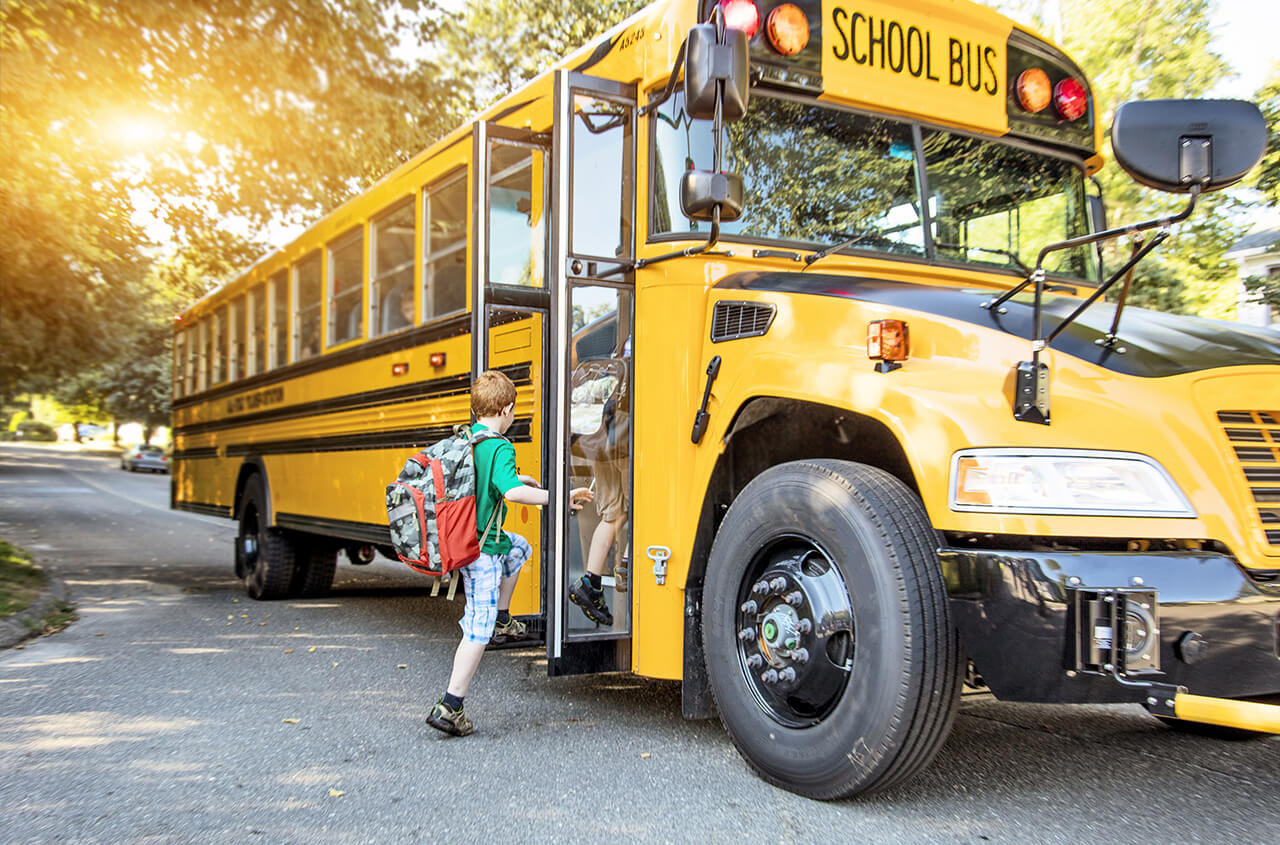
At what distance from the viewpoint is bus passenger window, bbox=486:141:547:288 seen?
15.9ft

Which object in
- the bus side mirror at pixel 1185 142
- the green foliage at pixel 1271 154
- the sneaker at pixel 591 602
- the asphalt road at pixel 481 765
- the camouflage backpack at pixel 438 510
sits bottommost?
the asphalt road at pixel 481 765

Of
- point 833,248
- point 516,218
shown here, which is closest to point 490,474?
point 516,218

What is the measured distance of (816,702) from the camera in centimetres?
338

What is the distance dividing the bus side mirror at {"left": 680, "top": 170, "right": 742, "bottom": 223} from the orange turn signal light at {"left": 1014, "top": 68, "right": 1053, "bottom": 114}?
1.66 m

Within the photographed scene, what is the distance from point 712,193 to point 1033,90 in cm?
185

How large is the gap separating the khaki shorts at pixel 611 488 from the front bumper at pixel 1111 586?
1727 millimetres

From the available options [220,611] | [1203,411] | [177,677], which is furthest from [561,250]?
[220,611]

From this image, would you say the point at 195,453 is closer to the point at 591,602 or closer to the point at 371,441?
the point at 371,441

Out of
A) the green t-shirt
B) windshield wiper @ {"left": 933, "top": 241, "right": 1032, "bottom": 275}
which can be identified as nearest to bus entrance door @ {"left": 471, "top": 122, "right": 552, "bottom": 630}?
the green t-shirt

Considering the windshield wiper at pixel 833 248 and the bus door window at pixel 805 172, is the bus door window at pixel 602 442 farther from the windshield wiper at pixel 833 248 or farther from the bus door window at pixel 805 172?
the windshield wiper at pixel 833 248

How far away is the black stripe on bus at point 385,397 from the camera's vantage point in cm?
502

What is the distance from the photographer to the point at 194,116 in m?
11.1

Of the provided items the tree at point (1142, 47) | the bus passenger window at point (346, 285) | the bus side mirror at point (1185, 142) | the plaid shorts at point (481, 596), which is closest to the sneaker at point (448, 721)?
the plaid shorts at point (481, 596)

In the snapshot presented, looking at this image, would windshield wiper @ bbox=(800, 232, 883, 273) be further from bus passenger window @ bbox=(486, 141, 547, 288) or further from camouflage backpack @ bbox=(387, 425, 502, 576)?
camouflage backpack @ bbox=(387, 425, 502, 576)
